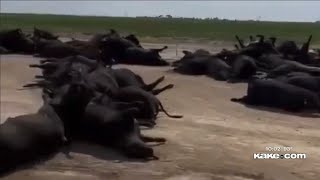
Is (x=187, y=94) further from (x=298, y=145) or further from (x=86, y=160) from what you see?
(x=86, y=160)

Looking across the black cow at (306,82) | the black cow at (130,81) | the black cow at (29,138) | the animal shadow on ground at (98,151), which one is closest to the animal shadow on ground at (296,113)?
the black cow at (306,82)

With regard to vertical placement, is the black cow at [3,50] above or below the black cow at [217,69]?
below

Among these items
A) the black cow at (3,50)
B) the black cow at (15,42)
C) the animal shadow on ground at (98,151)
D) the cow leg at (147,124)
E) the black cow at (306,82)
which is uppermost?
the black cow at (306,82)

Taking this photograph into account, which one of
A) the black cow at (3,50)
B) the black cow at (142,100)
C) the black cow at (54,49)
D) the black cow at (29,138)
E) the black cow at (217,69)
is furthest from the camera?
the black cow at (3,50)

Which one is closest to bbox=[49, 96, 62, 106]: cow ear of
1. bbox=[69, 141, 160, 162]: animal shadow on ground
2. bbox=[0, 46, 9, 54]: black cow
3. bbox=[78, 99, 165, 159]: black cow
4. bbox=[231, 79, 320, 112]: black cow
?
bbox=[78, 99, 165, 159]: black cow

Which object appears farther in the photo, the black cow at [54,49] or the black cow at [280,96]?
the black cow at [54,49]

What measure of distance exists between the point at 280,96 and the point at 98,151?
5674 millimetres

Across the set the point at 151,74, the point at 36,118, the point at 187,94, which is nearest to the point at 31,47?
the point at 151,74

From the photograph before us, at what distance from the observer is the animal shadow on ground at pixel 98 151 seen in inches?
351

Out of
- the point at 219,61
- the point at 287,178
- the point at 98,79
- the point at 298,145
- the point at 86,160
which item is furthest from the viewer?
the point at 219,61

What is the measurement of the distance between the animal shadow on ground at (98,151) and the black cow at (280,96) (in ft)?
17.7

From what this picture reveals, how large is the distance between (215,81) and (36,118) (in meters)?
9.54

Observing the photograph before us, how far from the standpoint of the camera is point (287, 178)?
827 centimetres

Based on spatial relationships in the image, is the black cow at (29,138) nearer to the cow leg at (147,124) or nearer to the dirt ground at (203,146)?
the dirt ground at (203,146)
